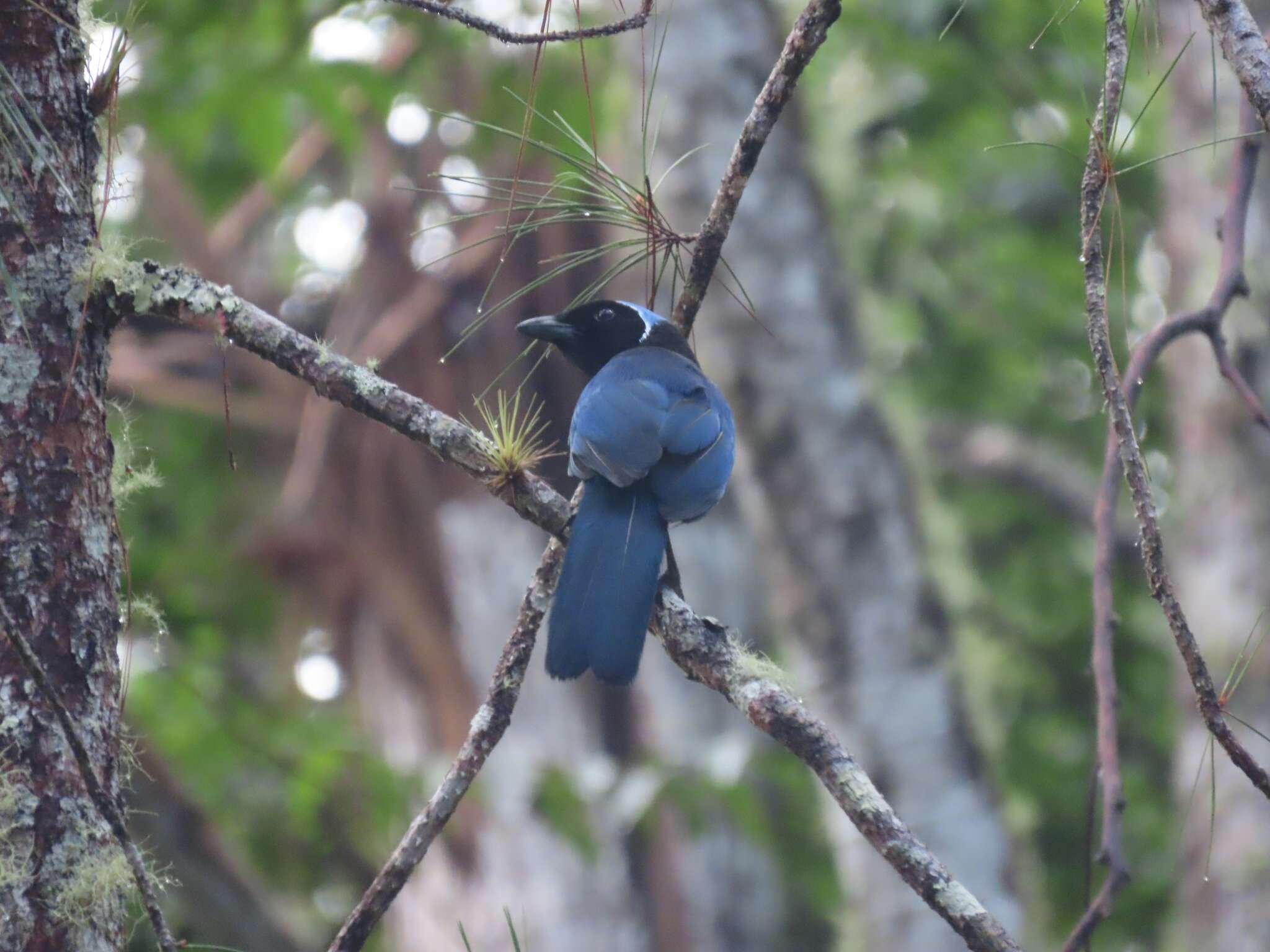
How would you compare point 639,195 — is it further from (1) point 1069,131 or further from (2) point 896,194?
(2) point 896,194

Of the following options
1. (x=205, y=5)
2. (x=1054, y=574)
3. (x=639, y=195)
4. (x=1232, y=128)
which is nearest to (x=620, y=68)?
(x=205, y=5)

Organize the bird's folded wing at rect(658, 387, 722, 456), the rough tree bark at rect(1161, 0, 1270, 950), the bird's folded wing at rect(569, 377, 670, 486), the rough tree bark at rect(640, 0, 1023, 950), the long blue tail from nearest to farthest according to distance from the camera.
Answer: the long blue tail → the bird's folded wing at rect(569, 377, 670, 486) → the bird's folded wing at rect(658, 387, 722, 456) → the rough tree bark at rect(1161, 0, 1270, 950) → the rough tree bark at rect(640, 0, 1023, 950)

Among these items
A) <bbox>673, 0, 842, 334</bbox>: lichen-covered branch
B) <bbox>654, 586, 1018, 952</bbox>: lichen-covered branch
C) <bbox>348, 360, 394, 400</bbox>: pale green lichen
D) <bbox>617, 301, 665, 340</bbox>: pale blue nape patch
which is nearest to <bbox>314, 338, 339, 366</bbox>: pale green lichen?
<bbox>348, 360, 394, 400</bbox>: pale green lichen

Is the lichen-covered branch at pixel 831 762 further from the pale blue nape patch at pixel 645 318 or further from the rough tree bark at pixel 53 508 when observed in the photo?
the pale blue nape patch at pixel 645 318

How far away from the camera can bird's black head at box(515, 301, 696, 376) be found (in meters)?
3.98

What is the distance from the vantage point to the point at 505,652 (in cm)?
218

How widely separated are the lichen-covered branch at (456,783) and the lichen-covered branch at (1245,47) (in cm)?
127

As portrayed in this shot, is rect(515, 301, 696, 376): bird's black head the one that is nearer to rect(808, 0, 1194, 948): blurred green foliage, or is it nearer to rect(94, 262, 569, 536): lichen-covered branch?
rect(94, 262, 569, 536): lichen-covered branch

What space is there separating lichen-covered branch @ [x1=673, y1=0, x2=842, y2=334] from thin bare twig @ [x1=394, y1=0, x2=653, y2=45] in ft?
0.83

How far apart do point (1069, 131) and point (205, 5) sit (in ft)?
15.4

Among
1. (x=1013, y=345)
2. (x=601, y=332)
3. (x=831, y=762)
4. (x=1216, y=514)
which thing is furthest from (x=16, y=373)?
(x=1013, y=345)

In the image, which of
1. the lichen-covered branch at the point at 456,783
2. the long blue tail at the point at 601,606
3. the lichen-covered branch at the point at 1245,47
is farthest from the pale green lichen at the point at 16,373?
the lichen-covered branch at the point at 1245,47

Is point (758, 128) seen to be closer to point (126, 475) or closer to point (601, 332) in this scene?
point (126, 475)

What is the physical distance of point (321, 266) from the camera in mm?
9578
